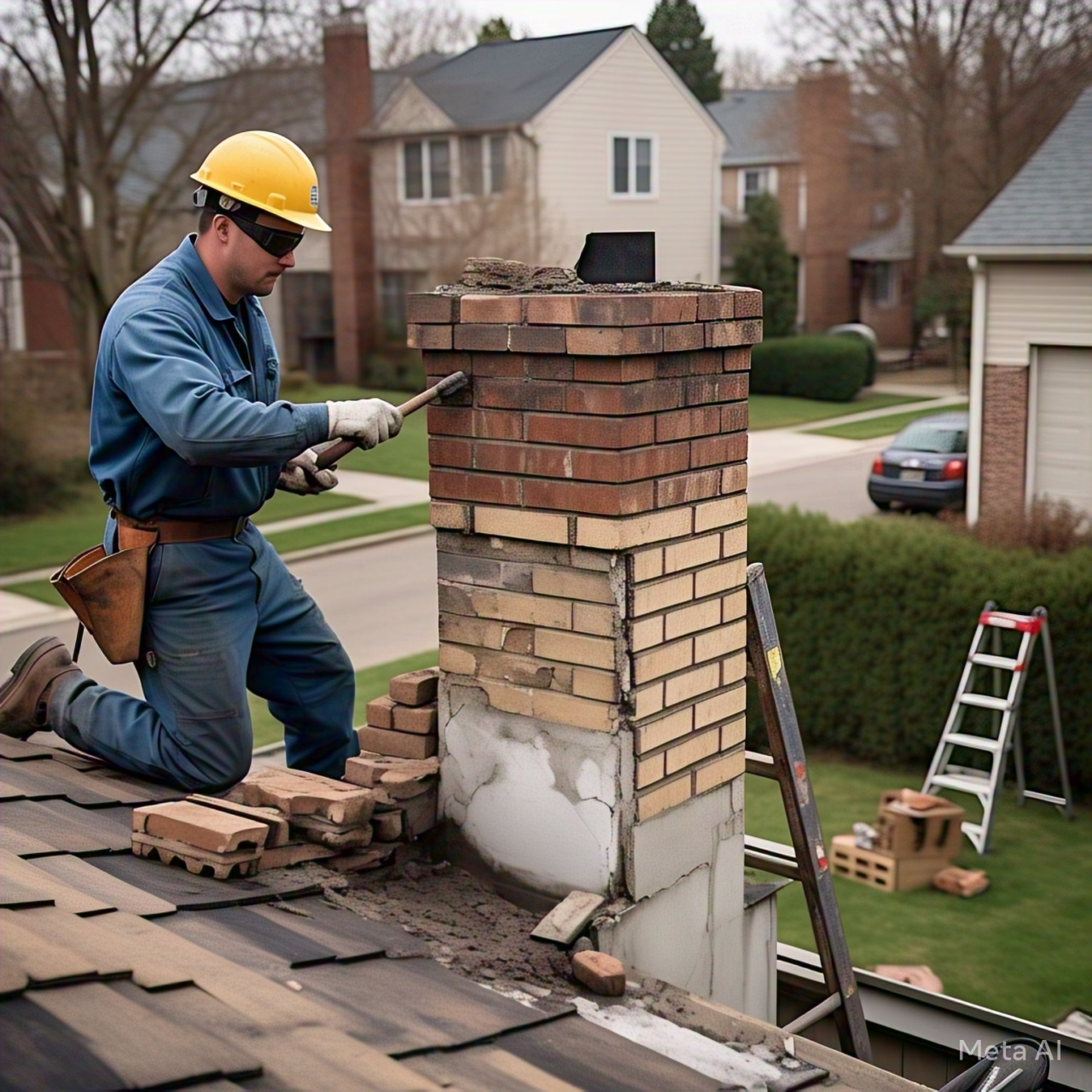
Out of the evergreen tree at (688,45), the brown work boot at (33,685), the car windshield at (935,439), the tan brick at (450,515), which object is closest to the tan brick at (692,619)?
the tan brick at (450,515)

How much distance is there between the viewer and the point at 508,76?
3597 centimetres

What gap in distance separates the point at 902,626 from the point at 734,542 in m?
7.33

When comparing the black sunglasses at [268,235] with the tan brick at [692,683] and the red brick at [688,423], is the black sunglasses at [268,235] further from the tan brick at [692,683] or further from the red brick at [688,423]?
the tan brick at [692,683]

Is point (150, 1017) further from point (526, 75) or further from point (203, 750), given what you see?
point (526, 75)

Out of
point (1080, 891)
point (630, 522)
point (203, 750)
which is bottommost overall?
point (1080, 891)

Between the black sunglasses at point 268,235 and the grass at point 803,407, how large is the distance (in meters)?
28.8

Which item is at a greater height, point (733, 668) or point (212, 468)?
point (212, 468)

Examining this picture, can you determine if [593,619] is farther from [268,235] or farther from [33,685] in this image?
[33,685]

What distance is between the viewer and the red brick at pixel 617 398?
11.0 feet

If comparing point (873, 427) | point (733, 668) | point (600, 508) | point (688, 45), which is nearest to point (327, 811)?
point (600, 508)

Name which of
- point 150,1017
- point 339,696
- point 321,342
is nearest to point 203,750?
point 339,696

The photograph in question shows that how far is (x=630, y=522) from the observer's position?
3.41m

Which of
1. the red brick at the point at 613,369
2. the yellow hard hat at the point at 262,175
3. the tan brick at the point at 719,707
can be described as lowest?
the tan brick at the point at 719,707

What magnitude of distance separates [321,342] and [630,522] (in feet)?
128
